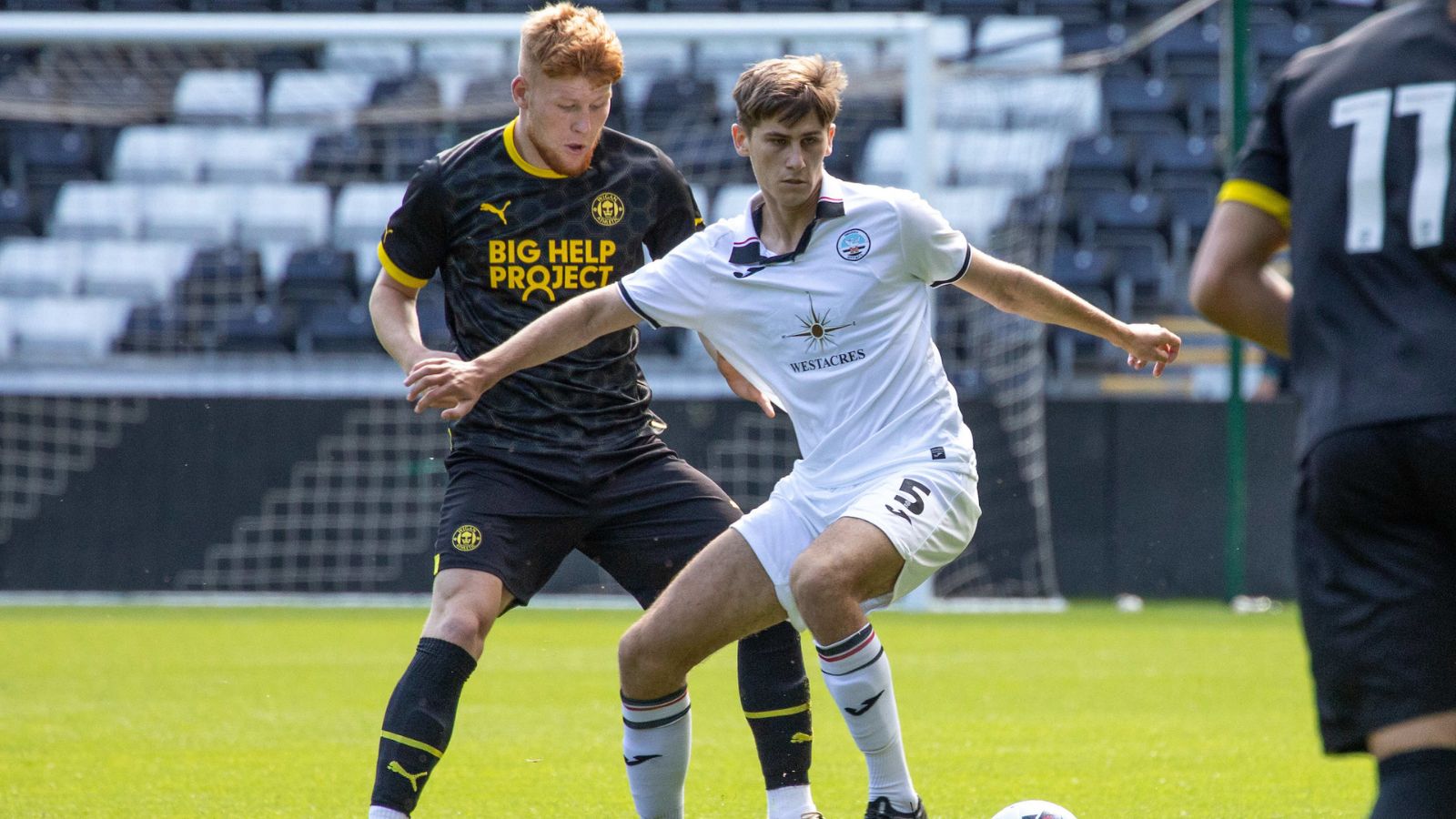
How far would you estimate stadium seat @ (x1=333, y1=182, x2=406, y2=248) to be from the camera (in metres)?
16.5

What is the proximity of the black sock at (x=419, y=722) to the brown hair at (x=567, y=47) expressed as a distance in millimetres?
1614

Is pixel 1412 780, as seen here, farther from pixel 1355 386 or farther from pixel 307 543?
pixel 307 543

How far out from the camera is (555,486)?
15.7ft

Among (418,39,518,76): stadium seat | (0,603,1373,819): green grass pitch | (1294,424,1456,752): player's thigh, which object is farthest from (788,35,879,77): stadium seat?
(1294,424,1456,752): player's thigh

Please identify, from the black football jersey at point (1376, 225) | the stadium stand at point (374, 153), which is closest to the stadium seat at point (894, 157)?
the stadium stand at point (374, 153)

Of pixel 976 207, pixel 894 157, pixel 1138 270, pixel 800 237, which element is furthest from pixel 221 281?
pixel 800 237

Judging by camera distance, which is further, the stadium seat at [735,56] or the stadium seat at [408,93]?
the stadium seat at [408,93]

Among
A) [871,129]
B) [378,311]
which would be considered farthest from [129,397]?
[378,311]

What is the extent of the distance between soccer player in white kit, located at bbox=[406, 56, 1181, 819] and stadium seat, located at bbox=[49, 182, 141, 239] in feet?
45.3

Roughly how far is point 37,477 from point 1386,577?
13.1 meters

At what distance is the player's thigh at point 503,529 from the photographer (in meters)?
4.59

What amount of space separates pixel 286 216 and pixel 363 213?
89cm

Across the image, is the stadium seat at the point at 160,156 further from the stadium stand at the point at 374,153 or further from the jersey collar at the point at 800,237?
the jersey collar at the point at 800,237

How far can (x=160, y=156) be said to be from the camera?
57.8ft
